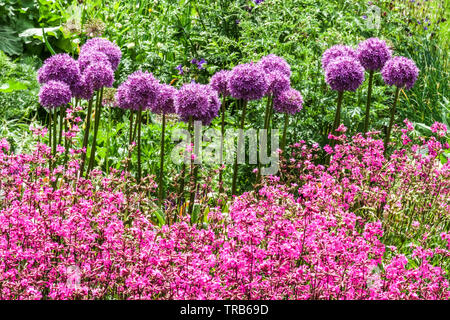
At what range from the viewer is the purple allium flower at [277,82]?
14.2 ft

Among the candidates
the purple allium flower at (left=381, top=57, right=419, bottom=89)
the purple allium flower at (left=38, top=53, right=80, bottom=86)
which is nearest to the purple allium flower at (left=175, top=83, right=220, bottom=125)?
the purple allium flower at (left=38, top=53, right=80, bottom=86)

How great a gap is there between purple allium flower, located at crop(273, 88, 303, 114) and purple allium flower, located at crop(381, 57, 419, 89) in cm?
78

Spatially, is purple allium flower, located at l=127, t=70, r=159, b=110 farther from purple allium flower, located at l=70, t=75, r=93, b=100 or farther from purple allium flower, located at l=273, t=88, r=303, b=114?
purple allium flower, located at l=273, t=88, r=303, b=114

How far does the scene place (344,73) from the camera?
4418 mm

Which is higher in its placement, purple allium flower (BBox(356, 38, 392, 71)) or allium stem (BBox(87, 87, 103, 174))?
purple allium flower (BBox(356, 38, 392, 71))

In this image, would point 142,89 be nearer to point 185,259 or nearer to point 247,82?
point 247,82

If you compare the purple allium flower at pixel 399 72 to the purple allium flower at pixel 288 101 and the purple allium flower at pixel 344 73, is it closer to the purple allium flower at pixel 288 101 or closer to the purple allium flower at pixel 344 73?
the purple allium flower at pixel 344 73

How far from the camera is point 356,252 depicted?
2939mm

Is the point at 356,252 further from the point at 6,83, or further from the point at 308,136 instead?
the point at 6,83

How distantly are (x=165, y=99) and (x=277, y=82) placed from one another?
A: 2.75ft

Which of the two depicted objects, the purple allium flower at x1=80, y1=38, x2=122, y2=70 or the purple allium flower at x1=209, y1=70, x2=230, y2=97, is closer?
the purple allium flower at x1=209, y1=70, x2=230, y2=97

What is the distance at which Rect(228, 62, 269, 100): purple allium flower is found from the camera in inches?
162
